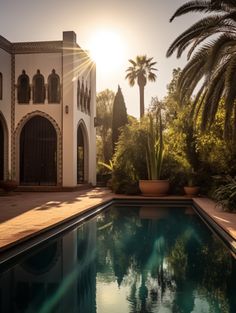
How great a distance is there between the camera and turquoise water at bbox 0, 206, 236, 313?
4.27 metres

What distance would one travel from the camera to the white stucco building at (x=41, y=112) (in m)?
18.7

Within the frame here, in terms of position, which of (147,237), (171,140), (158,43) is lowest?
(147,237)

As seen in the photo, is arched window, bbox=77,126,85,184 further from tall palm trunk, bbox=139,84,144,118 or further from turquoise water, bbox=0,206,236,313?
turquoise water, bbox=0,206,236,313

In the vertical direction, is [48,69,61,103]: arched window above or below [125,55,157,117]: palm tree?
below

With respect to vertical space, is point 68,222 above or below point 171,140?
below

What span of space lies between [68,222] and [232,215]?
398 cm

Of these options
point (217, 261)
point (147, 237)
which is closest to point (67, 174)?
point (147, 237)

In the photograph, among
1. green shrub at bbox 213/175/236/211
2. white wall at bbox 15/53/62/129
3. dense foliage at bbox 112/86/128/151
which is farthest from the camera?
dense foliage at bbox 112/86/128/151

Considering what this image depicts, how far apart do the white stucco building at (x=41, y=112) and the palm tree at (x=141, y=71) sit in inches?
585

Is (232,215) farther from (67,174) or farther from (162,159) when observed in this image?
(67,174)

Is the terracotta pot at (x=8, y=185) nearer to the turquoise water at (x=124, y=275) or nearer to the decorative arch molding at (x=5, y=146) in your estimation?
the decorative arch molding at (x=5, y=146)

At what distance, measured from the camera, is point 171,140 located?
17.2 meters

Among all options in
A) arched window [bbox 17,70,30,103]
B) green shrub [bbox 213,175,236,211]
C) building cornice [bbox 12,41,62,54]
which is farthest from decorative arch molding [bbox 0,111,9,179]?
green shrub [bbox 213,175,236,211]

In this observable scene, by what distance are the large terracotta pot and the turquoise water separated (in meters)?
6.99
